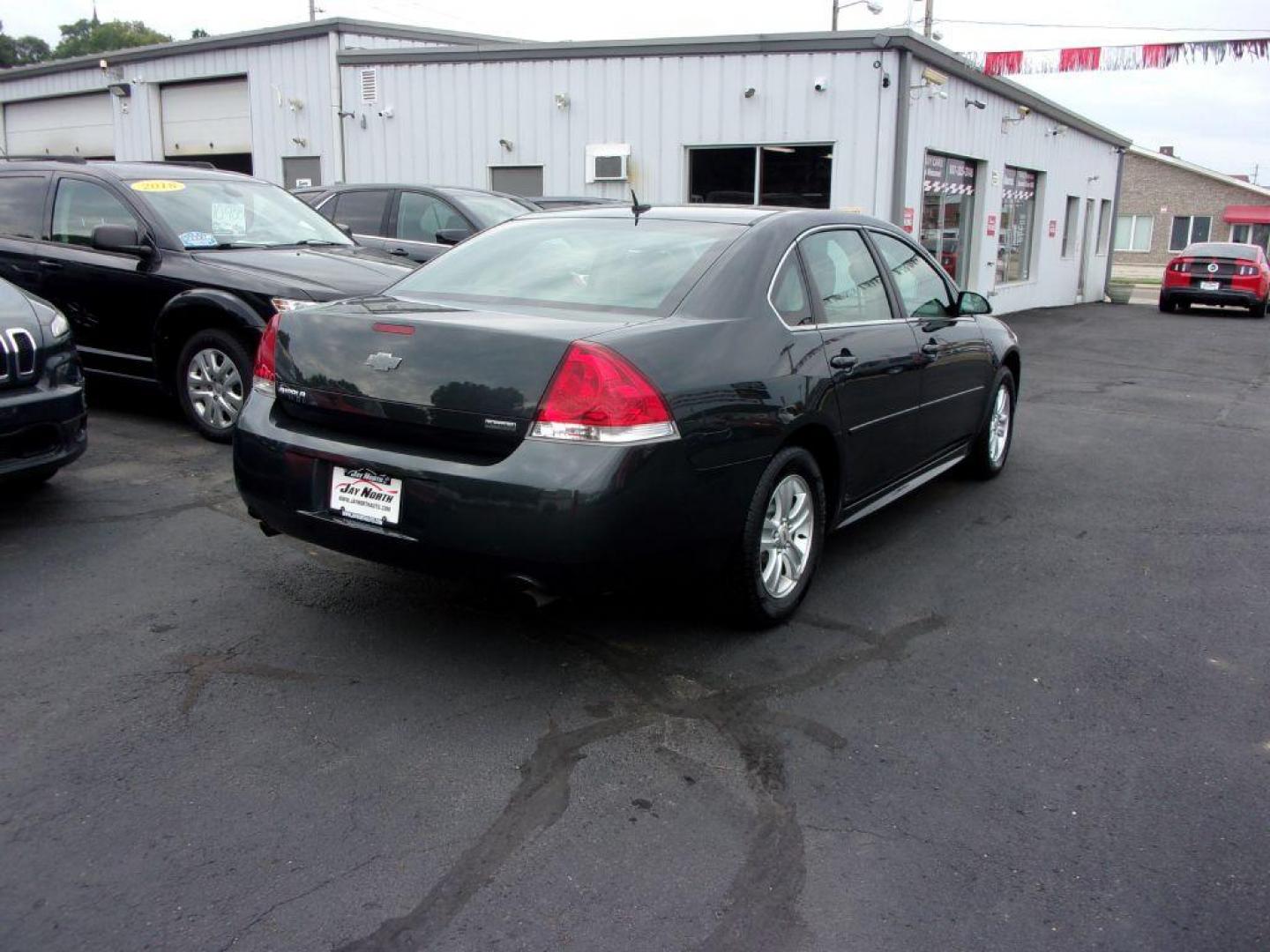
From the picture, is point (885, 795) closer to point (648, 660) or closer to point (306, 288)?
point (648, 660)

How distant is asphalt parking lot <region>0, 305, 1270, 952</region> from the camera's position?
8.18ft

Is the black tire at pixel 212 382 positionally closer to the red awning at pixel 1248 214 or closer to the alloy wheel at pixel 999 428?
the alloy wheel at pixel 999 428

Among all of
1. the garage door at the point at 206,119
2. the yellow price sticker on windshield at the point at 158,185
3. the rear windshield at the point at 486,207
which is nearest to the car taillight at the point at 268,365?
the yellow price sticker on windshield at the point at 158,185

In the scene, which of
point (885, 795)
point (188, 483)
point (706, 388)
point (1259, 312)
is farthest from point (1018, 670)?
point (1259, 312)

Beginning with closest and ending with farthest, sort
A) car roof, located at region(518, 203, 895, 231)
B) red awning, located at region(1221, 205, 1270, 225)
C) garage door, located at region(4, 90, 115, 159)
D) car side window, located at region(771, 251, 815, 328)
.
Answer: car side window, located at region(771, 251, 815, 328)
car roof, located at region(518, 203, 895, 231)
garage door, located at region(4, 90, 115, 159)
red awning, located at region(1221, 205, 1270, 225)

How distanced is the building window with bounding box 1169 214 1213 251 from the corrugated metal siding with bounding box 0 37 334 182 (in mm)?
47414

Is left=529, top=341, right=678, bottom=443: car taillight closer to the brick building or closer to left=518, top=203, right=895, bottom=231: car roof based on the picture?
left=518, top=203, right=895, bottom=231: car roof

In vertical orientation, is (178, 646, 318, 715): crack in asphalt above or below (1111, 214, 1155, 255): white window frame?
below

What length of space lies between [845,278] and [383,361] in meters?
2.11

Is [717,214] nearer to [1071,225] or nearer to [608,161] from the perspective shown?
[608,161]

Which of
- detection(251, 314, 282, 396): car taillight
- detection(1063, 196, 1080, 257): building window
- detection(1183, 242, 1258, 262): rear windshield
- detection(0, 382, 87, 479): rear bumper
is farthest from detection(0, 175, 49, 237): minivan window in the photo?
detection(1183, 242, 1258, 262): rear windshield

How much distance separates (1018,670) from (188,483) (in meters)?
4.31

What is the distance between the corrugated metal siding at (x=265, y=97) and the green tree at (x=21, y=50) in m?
53.3

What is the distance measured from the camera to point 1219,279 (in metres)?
22.9
